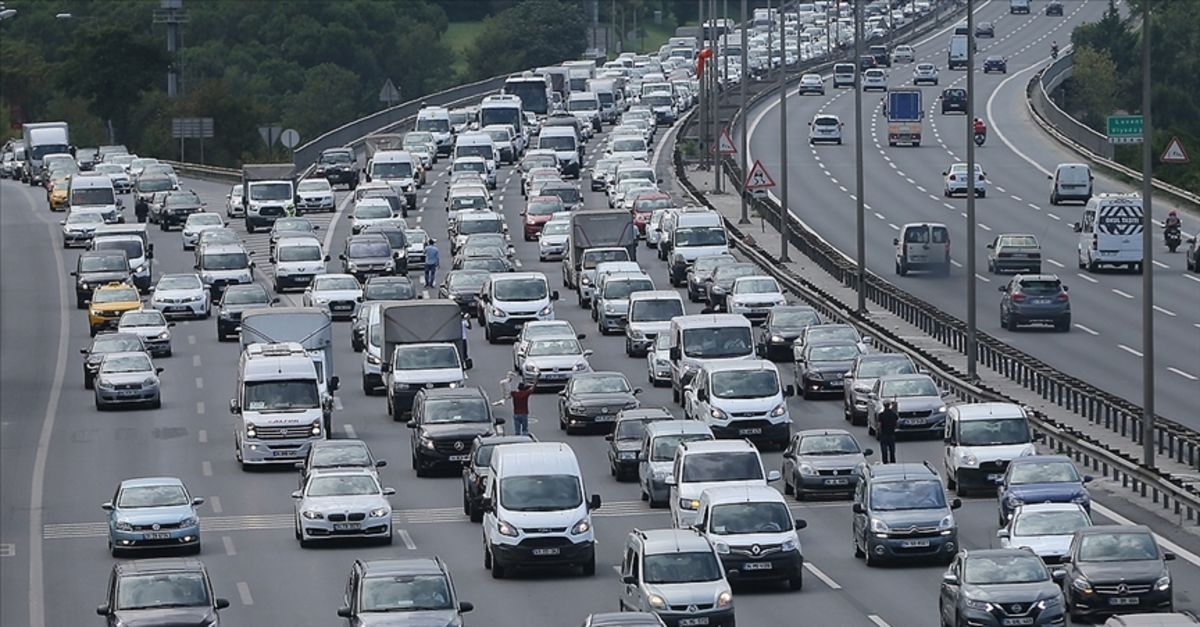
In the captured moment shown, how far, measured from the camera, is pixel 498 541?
119 ft

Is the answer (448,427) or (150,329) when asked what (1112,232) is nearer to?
(150,329)

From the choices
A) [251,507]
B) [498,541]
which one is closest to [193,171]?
[251,507]

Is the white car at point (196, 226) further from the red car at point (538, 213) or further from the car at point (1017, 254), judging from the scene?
the car at point (1017, 254)

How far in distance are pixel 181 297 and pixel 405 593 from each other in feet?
139

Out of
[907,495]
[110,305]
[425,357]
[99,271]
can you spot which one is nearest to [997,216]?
[99,271]

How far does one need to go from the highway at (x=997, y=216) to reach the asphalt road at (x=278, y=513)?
30.6 feet

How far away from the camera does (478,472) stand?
136ft

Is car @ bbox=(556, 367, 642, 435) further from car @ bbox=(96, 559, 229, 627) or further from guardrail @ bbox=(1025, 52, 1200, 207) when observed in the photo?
guardrail @ bbox=(1025, 52, 1200, 207)

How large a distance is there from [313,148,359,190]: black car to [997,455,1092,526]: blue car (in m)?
73.4

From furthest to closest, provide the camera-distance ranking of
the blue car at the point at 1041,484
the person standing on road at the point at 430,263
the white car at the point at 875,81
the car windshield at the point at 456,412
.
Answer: the white car at the point at 875,81 → the person standing on road at the point at 430,263 → the car windshield at the point at 456,412 → the blue car at the point at 1041,484

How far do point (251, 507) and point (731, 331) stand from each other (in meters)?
13.7

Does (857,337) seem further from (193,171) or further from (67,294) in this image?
(193,171)

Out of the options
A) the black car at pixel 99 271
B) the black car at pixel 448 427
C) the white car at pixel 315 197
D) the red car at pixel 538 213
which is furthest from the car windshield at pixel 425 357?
the white car at pixel 315 197

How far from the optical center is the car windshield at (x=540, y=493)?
120 ft
